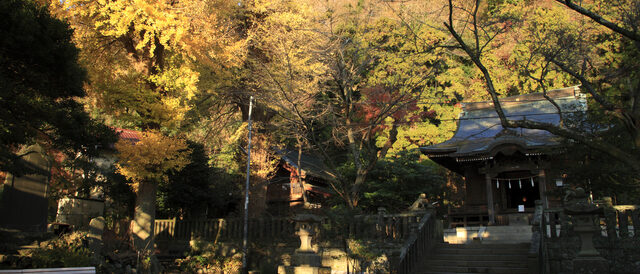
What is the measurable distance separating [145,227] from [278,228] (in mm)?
5820

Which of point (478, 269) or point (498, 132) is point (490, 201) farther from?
point (478, 269)

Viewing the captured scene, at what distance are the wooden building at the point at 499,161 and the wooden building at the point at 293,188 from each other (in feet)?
27.4

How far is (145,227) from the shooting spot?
54.5 feet

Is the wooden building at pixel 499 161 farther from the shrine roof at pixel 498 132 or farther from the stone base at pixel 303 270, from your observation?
the stone base at pixel 303 270

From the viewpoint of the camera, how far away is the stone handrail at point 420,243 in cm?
1331

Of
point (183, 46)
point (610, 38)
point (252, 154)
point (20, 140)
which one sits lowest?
point (20, 140)

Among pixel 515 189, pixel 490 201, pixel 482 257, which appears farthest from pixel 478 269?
pixel 515 189

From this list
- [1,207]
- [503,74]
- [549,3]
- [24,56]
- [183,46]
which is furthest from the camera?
[549,3]

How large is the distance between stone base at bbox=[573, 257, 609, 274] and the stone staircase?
4.87 feet

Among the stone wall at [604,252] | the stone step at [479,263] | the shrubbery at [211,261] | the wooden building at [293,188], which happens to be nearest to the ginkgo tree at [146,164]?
the shrubbery at [211,261]

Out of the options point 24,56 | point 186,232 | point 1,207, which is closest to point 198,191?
point 186,232

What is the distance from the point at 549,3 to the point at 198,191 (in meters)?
27.1

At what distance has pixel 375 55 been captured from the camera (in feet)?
61.4

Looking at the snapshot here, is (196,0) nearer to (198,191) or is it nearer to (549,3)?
(198,191)
